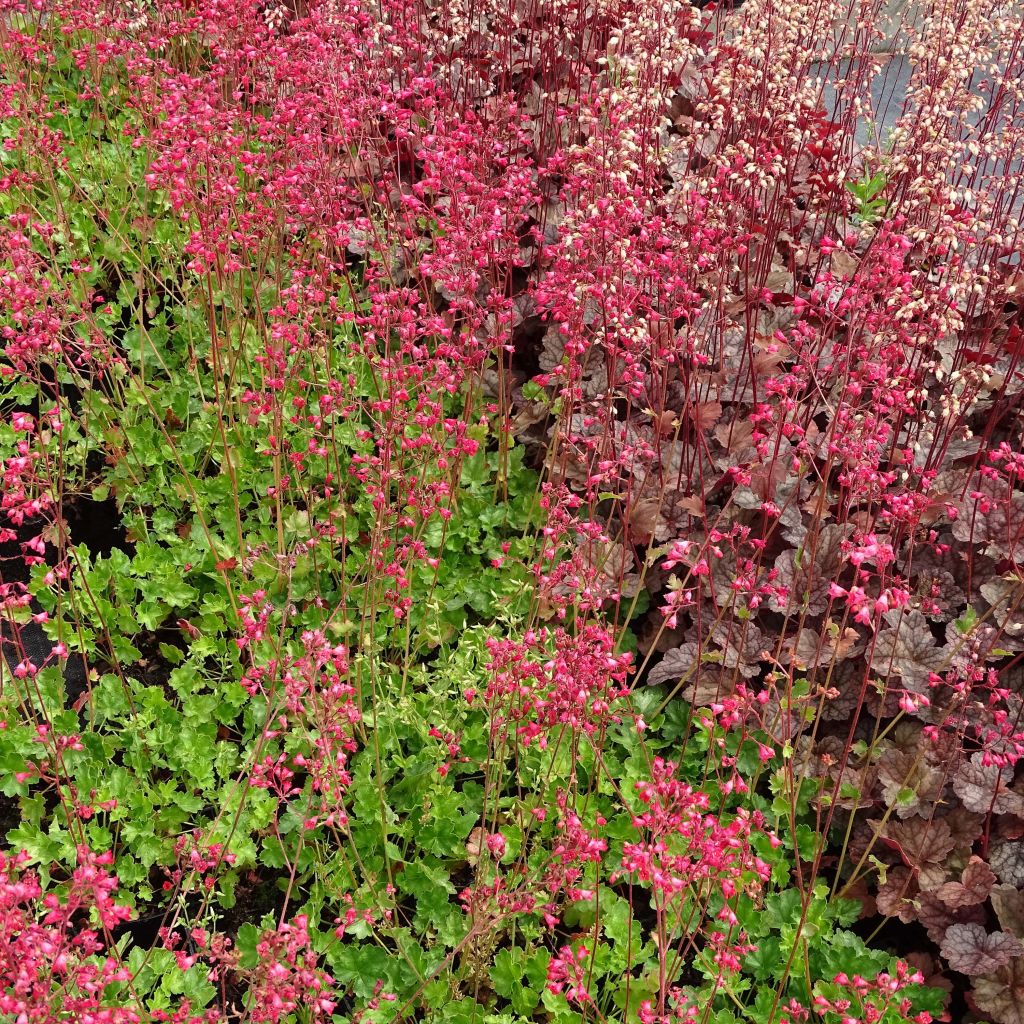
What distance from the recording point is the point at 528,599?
11.0 feet

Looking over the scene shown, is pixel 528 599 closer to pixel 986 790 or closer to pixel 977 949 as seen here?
pixel 986 790

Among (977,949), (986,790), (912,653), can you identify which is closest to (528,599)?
(912,653)

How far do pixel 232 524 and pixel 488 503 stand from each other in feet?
2.87

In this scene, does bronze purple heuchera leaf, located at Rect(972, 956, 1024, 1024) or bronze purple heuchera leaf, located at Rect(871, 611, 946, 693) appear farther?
bronze purple heuchera leaf, located at Rect(871, 611, 946, 693)

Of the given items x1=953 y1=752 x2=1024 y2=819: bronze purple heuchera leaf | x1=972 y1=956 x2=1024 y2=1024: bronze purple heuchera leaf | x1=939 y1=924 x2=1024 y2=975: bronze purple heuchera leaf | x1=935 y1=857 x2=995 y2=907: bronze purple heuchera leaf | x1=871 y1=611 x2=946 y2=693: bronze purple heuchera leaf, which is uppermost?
x1=871 y1=611 x2=946 y2=693: bronze purple heuchera leaf

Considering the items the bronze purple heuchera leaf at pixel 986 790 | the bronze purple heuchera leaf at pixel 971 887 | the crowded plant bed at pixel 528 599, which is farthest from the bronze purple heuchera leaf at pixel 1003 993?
the bronze purple heuchera leaf at pixel 986 790

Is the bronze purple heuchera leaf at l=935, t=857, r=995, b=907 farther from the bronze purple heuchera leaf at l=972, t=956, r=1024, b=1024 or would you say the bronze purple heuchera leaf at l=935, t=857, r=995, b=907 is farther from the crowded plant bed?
the bronze purple heuchera leaf at l=972, t=956, r=1024, b=1024

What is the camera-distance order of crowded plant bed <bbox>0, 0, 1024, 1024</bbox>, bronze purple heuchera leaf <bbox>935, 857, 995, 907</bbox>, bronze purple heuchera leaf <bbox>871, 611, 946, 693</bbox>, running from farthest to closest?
bronze purple heuchera leaf <bbox>871, 611, 946, 693</bbox> < bronze purple heuchera leaf <bbox>935, 857, 995, 907</bbox> < crowded plant bed <bbox>0, 0, 1024, 1024</bbox>

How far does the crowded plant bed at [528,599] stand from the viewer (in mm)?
2367

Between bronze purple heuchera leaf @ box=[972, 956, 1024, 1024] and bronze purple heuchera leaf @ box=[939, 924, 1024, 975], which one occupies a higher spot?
bronze purple heuchera leaf @ box=[939, 924, 1024, 975]

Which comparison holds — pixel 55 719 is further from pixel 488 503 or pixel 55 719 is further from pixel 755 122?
pixel 755 122

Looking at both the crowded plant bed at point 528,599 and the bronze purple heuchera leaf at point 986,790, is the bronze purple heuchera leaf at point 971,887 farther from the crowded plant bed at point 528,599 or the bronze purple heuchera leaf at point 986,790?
the bronze purple heuchera leaf at point 986,790

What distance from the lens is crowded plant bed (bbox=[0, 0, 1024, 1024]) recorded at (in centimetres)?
237

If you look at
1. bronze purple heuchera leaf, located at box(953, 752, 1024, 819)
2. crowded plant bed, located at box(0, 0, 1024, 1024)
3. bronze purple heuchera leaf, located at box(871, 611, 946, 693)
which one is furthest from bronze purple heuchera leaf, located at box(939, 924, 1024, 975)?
bronze purple heuchera leaf, located at box(871, 611, 946, 693)
